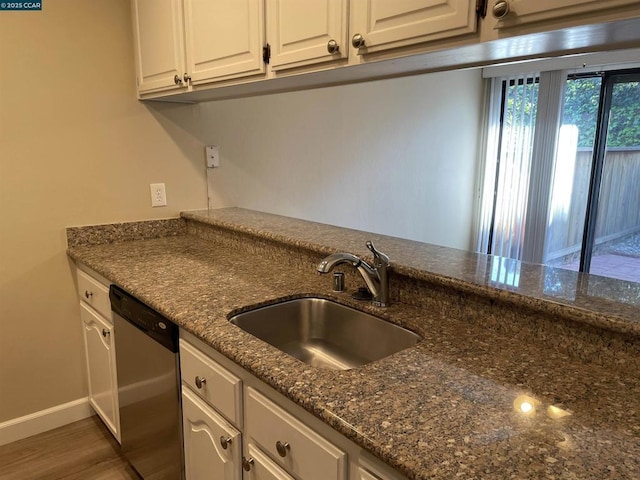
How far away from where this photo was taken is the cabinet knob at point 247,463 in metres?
1.24

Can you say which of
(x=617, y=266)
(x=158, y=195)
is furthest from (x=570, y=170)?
(x=158, y=195)

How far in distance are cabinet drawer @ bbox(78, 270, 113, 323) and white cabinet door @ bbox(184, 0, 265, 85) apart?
3.30 feet

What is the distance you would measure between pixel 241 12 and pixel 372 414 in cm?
140

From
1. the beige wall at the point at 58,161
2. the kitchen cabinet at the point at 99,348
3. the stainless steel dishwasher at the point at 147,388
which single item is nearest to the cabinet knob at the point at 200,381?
the stainless steel dishwasher at the point at 147,388

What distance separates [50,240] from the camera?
2.27m

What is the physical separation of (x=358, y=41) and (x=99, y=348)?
1.83 meters

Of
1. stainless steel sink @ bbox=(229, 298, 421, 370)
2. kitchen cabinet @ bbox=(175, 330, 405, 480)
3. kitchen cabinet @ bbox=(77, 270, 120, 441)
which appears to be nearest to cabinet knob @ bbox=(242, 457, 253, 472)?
kitchen cabinet @ bbox=(175, 330, 405, 480)

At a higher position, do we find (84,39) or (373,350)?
(84,39)

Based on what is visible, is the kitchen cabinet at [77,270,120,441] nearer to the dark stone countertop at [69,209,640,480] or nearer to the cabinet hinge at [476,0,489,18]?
the dark stone countertop at [69,209,640,480]

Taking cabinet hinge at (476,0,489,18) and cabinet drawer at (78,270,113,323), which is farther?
cabinet drawer at (78,270,113,323)

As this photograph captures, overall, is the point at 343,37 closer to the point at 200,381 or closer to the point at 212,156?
the point at 200,381

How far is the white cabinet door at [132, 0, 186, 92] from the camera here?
1.96m

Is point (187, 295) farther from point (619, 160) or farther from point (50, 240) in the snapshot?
point (619, 160)

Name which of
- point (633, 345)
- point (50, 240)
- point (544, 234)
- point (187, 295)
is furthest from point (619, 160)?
point (50, 240)
